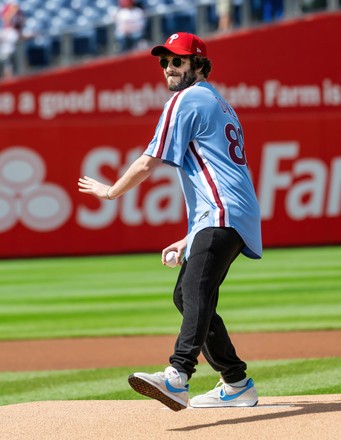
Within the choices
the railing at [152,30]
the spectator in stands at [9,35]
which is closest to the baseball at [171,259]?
the railing at [152,30]

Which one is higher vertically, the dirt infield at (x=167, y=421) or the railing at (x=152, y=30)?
the railing at (x=152, y=30)

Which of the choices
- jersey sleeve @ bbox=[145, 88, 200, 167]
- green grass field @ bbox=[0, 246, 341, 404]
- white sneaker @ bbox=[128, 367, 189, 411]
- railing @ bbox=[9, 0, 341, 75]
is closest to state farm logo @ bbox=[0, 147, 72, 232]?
green grass field @ bbox=[0, 246, 341, 404]

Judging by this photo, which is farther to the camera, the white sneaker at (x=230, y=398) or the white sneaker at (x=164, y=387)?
the white sneaker at (x=230, y=398)

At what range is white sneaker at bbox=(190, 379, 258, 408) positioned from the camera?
18.6ft

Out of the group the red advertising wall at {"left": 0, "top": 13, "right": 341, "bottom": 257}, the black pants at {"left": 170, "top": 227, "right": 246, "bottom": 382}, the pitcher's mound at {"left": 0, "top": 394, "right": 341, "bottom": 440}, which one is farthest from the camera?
the red advertising wall at {"left": 0, "top": 13, "right": 341, "bottom": 257}

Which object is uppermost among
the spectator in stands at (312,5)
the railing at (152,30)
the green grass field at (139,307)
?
the spectator in stands at (312,5)

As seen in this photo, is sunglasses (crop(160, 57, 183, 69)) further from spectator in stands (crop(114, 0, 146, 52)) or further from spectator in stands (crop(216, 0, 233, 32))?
spectator in stands (crop(216, 0, 233, 32))

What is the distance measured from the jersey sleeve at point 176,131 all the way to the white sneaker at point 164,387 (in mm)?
1028

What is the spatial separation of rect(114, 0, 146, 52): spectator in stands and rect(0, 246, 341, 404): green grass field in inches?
185

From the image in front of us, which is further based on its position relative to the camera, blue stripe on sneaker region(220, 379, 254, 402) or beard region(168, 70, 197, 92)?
blue stripe on sneaker region(220, 379, 254, 402)

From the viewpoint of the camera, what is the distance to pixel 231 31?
2091 cm

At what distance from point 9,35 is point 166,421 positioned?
16142 millimetres

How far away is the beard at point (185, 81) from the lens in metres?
5.43

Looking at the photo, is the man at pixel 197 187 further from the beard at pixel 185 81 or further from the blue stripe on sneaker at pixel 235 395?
the blue stripe on sneaker at pixel 235 395
